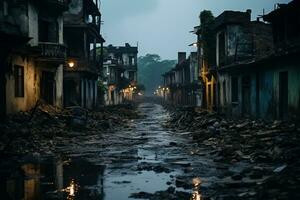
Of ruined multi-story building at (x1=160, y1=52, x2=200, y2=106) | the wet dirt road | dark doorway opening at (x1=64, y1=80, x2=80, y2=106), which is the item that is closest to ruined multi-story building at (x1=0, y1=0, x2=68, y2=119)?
the wet dirt road

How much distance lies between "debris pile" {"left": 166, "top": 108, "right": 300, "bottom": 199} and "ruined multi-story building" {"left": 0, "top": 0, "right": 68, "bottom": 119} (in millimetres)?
8860

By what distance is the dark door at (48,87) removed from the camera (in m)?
25.1

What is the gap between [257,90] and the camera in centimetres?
2367

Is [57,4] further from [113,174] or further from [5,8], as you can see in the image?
[113,174]

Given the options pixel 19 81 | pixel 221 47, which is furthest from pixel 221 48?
pixel 19 81

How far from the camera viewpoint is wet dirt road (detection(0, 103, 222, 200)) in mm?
7891

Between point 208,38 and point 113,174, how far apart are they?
27.2 metres

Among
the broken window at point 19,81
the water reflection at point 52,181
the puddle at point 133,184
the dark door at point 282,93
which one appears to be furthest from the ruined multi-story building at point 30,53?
the dark door at point 282,93

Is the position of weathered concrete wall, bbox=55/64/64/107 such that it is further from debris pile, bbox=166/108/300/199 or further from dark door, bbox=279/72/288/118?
dark door, bbox=279/72/288/118

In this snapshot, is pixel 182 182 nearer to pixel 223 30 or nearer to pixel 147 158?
pixel 147 158

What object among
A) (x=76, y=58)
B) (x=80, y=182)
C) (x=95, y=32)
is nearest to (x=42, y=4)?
(x=76, y=58)

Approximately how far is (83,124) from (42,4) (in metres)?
8.20

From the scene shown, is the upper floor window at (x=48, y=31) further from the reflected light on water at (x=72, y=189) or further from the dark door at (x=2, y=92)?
the reflected light on water at (x=72, y=189)

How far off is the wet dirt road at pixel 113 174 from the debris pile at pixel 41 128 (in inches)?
33.9
